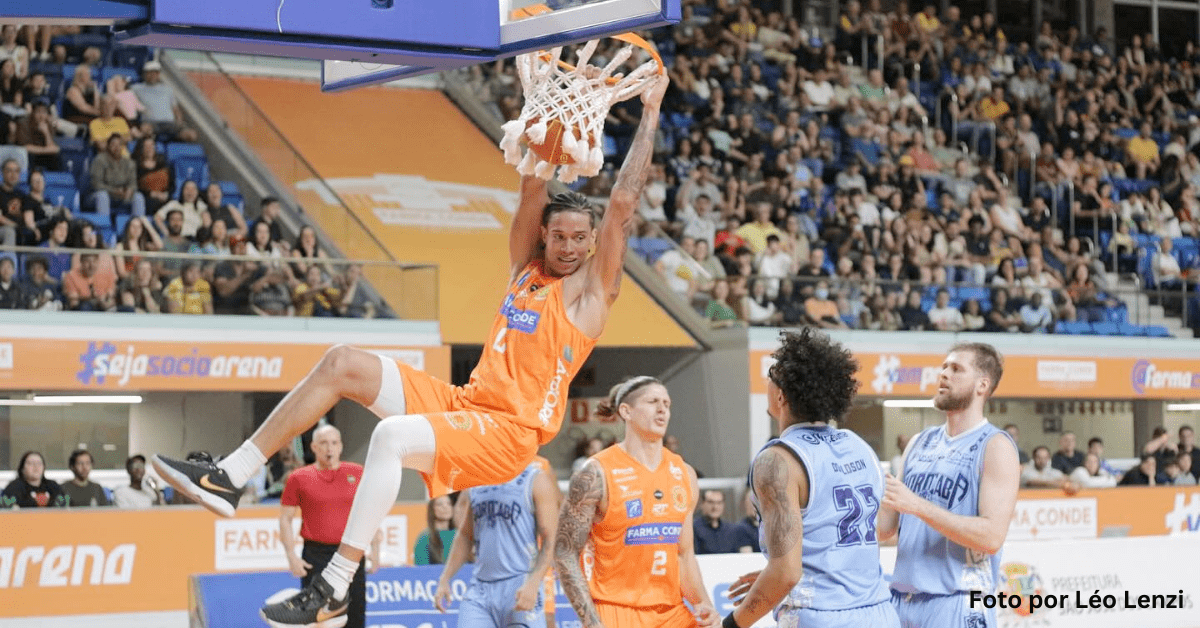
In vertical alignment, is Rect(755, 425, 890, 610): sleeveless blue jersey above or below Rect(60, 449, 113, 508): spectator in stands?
above

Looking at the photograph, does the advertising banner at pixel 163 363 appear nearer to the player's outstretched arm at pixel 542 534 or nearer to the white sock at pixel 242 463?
the player's outstretched arm at pixel 542 534

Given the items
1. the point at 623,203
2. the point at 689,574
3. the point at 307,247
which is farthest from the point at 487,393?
the point at 307,247

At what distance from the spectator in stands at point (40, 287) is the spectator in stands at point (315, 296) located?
6.85ft

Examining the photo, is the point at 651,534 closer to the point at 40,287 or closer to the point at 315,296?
the point at 315,296

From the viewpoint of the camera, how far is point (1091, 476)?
1697 cm

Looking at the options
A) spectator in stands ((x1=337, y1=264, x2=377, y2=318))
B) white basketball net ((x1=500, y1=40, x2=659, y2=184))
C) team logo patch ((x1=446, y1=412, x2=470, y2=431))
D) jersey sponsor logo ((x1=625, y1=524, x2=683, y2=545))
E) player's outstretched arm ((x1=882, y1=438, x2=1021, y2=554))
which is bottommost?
jersey sponsor logo ((x1=625, y1=524, x2=683, y2=545))

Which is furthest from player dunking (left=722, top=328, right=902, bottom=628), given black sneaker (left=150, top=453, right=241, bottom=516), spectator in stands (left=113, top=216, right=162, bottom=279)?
spectator in stands (left=113, top=216, right=162, bottom=279)

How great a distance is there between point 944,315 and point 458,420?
1251cm

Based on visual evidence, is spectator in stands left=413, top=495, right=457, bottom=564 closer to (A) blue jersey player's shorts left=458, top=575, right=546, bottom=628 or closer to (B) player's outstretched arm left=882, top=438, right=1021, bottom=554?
(A) blue jersey player's shorts left=458, top=575, right=546, bottom=628

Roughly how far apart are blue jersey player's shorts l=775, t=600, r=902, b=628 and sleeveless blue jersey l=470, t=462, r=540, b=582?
281cm

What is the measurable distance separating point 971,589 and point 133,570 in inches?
333

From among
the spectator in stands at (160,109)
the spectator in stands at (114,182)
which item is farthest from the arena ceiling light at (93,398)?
the spectator in stands at (160,109)

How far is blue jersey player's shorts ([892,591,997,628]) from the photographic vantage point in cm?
610

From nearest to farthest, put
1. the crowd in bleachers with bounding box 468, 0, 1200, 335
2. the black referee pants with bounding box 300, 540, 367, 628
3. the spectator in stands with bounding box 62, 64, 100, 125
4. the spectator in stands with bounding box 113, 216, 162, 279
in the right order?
the black referee pants with bounding box 300, 540, 367, 628 → the spectator in stands with bounding box 113, 216, 162, 279 → the spectator in stands with bounding box 62, 64, 100, 125 → the crowd in bleachers with bounding box 468, 0, 1200, 335
